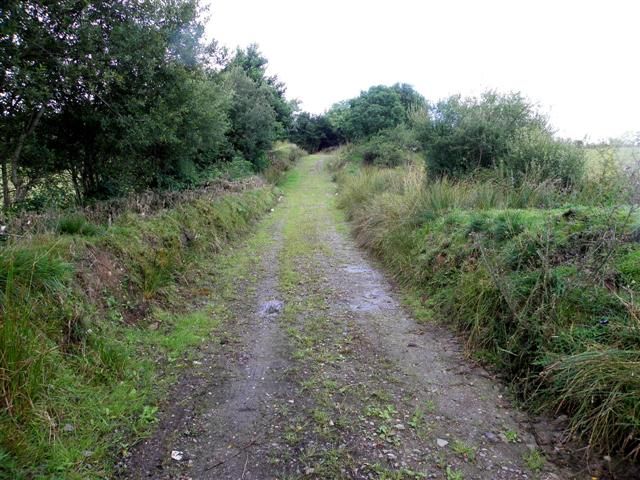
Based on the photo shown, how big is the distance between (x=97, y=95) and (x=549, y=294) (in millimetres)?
6716

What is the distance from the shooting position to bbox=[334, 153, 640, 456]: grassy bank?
8.21ft

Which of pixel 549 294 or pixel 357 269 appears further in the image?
pixel 357 269

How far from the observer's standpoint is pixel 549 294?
11.1ft

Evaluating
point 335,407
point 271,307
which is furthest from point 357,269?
point 335,407

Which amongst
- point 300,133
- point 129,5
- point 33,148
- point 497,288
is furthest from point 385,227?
point 300,133

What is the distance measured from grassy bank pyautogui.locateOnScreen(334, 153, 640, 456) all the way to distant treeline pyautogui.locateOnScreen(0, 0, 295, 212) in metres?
5.15

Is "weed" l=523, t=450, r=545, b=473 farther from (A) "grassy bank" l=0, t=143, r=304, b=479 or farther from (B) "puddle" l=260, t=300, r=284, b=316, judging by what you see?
(B) "puddle" l=260, t=300, r=284, b=316

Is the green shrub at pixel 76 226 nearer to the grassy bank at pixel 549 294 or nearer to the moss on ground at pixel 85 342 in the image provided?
the moss on ground at pixel 85 342

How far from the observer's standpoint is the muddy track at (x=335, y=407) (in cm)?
241

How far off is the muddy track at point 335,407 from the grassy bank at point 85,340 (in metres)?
0.29

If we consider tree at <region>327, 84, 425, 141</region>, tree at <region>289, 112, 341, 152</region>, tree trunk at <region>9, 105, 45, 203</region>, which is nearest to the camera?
tree trunk at <region>9, 105, 45, 203</region>

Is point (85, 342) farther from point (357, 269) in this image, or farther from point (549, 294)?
point (357, 269)

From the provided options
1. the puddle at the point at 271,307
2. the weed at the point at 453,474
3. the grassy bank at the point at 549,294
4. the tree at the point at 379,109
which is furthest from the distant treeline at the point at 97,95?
the tree at the point at 379,109

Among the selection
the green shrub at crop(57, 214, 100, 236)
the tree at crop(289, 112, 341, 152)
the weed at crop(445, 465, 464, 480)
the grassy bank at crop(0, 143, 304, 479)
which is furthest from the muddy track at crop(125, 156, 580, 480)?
the tree at crop(289, 112, 341, 152)
